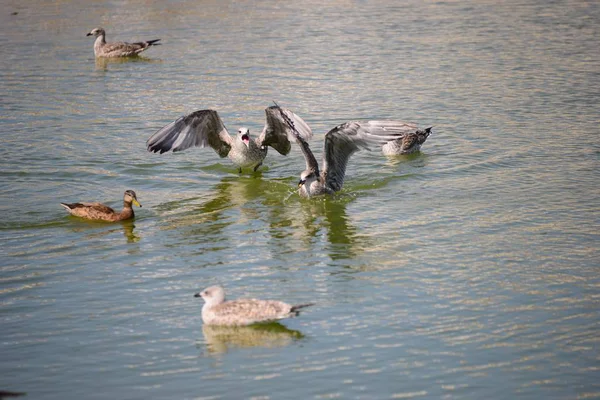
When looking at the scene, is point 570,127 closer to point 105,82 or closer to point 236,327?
point 236,327

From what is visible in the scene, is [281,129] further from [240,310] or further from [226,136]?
[240,310]

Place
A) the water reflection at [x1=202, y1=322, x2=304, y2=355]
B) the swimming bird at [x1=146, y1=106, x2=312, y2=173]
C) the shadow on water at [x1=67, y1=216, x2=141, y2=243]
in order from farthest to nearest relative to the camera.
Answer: the swimming bird at [x1=146, y1=106, x2=312, y2=173], the shadow on water at [x1=67, y1=216, x2=141, y2=243], the water reflection at [x1=202, y1=322, x2=304, y2=355]

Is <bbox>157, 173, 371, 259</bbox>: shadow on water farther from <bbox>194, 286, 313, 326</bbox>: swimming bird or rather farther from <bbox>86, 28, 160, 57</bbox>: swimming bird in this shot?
<bbox>86, 28, 160, 57</bbox>: swimming bird

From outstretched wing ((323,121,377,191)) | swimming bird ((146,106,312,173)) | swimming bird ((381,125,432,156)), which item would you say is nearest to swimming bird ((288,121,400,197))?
outstretched wing ((323,121,377,191))

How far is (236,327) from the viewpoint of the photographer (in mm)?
9273

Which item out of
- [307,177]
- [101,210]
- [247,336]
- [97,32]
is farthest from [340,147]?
[97,32]

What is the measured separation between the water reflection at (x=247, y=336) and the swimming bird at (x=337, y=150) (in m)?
4.21

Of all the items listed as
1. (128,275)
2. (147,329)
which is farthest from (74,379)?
(128,275)

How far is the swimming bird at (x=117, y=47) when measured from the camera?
81.6 ft

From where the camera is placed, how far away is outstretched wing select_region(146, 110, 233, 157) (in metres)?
14.7

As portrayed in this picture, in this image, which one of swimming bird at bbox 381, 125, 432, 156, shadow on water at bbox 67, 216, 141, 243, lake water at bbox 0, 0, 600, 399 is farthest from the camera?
swimming bird at bbox 381, 125, 432, 156

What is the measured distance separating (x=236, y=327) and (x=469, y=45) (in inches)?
653

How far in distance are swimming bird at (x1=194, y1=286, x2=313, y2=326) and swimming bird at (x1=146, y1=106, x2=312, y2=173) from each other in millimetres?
5409

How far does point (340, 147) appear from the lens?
13.5 m
